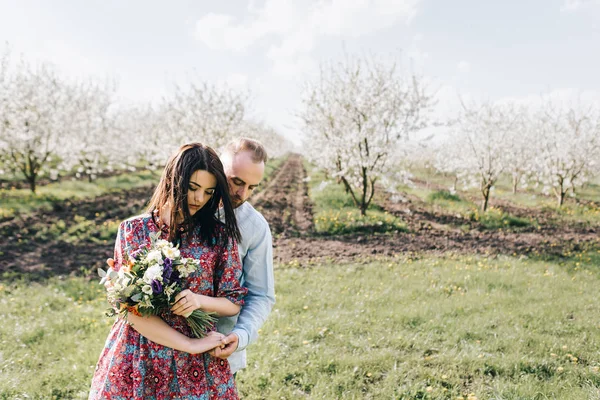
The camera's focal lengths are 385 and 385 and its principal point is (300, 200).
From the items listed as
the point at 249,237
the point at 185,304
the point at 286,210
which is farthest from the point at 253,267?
the point at 286,210

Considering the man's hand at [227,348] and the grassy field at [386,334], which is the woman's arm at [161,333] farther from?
the grassy field at [386,334]

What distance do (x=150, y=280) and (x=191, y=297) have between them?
19cm

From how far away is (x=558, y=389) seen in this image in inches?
137

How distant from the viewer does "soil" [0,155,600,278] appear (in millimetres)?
7739

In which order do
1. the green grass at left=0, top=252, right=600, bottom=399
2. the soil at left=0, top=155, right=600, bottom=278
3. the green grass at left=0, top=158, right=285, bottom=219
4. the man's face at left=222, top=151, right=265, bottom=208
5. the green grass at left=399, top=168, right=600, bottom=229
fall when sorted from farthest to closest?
the green grass at left=399, top=168, right=600, bottom=229 < the green grass at left=0, top=158, right=285, bottom=219 < the soil at left=0, top=155, right=600, bottom=278 < the green grass at left=0, top=252, right=600, bottom=399 < the man's face at left=222, top=151, right=265, bottom=208

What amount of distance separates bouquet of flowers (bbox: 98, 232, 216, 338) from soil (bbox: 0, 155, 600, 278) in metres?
6.12

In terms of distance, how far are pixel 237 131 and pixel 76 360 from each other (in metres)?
14.0

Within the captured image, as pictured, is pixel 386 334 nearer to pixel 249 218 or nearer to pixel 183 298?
pixel 249 218

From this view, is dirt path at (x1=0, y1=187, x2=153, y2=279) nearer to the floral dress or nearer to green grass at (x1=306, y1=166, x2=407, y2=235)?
green grass at (x1=306, y1=166, x2=407, y2=235)

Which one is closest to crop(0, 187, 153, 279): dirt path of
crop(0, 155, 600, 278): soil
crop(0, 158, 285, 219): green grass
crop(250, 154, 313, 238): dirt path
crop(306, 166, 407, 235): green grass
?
crop(0, 155, 600, 278): soil

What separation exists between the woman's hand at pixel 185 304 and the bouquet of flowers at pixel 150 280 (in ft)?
0.08

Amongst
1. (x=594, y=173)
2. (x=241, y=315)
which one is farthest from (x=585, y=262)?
(x=594, y=173)

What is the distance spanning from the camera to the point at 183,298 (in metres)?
1.64

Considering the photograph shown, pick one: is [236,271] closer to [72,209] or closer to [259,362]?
[259,362]
